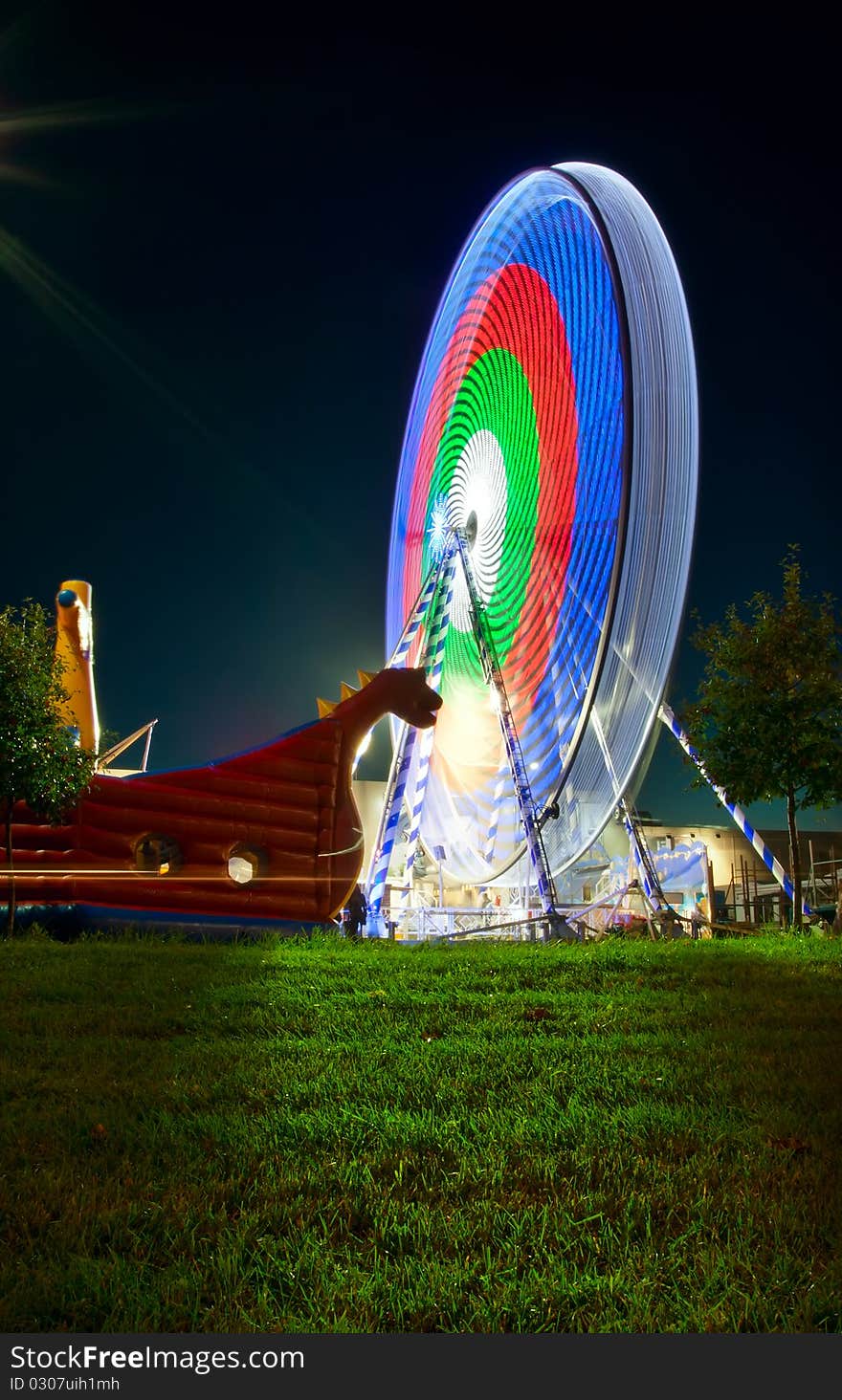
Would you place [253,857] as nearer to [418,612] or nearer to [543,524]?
[543,524]

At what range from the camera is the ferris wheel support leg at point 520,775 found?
15.1 meters

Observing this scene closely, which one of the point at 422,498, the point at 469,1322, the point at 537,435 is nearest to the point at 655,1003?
the point at 469,1322

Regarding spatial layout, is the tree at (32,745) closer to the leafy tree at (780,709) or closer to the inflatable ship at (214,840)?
the inflatable ship at (214,840)

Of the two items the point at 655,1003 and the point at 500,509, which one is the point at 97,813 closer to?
the point at 655,1003

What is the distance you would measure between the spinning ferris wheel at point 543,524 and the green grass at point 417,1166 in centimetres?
678

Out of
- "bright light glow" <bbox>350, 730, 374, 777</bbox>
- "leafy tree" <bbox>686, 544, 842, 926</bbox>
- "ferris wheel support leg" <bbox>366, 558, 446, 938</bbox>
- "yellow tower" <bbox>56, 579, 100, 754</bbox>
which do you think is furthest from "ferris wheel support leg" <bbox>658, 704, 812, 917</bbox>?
"yellow tower" <bbox>56, 579, 100, 754</bbox>

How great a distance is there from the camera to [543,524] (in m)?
15.0

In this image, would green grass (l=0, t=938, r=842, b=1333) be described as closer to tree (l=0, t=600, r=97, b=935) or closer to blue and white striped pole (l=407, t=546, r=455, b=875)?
tree (l=0, t=600, r=97, b=935)

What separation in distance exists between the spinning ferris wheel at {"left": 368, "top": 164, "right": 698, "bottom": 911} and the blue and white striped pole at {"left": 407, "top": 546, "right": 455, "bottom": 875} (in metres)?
0.04

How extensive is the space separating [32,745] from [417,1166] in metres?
8.38

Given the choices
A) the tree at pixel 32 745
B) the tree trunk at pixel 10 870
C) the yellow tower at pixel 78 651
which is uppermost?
the yellow tower at pixel 78 651


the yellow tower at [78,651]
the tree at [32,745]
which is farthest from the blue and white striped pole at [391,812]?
the tree at [32,745]

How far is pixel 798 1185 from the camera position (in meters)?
2.67

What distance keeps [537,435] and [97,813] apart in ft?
29.9
